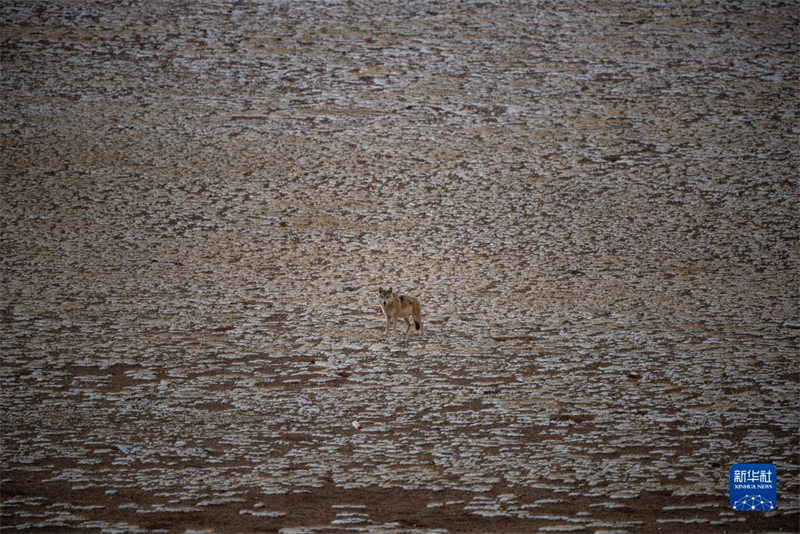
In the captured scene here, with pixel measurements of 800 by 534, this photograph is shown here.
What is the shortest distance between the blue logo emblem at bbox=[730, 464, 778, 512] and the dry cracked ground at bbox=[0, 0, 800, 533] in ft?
0.20

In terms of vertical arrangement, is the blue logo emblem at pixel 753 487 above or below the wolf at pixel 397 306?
below

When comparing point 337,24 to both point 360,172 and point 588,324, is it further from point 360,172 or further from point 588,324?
point 588,324

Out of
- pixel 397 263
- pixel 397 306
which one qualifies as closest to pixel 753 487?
pixel 397 306

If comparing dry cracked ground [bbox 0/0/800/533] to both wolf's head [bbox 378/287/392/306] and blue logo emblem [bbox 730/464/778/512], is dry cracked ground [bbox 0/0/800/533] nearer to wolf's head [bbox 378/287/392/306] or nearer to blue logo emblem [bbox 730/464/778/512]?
blue logo emblem [bbox 730/464/778/512]

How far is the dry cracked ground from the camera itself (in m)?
5.14

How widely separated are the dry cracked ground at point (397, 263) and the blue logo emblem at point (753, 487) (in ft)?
0.20

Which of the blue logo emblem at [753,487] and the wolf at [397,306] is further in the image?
the wolf at [397,306]

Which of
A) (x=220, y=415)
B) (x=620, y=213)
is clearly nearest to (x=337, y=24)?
(x=620, y=213)

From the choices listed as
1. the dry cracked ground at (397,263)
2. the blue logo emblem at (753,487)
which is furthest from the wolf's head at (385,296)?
the blue logo emblem at (753,487)

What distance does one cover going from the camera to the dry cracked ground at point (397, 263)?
5.14 m

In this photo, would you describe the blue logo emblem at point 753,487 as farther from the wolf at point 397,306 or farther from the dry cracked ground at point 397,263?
the wolf at point 397,306

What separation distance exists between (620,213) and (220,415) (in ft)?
17.1

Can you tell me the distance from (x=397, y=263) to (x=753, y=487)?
422cm

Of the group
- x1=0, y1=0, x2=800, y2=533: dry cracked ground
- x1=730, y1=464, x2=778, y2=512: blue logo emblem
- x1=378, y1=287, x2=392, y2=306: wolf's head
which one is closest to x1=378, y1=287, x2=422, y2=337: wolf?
x1=378, y1=287, x2=392, y2=306: wolf's head
